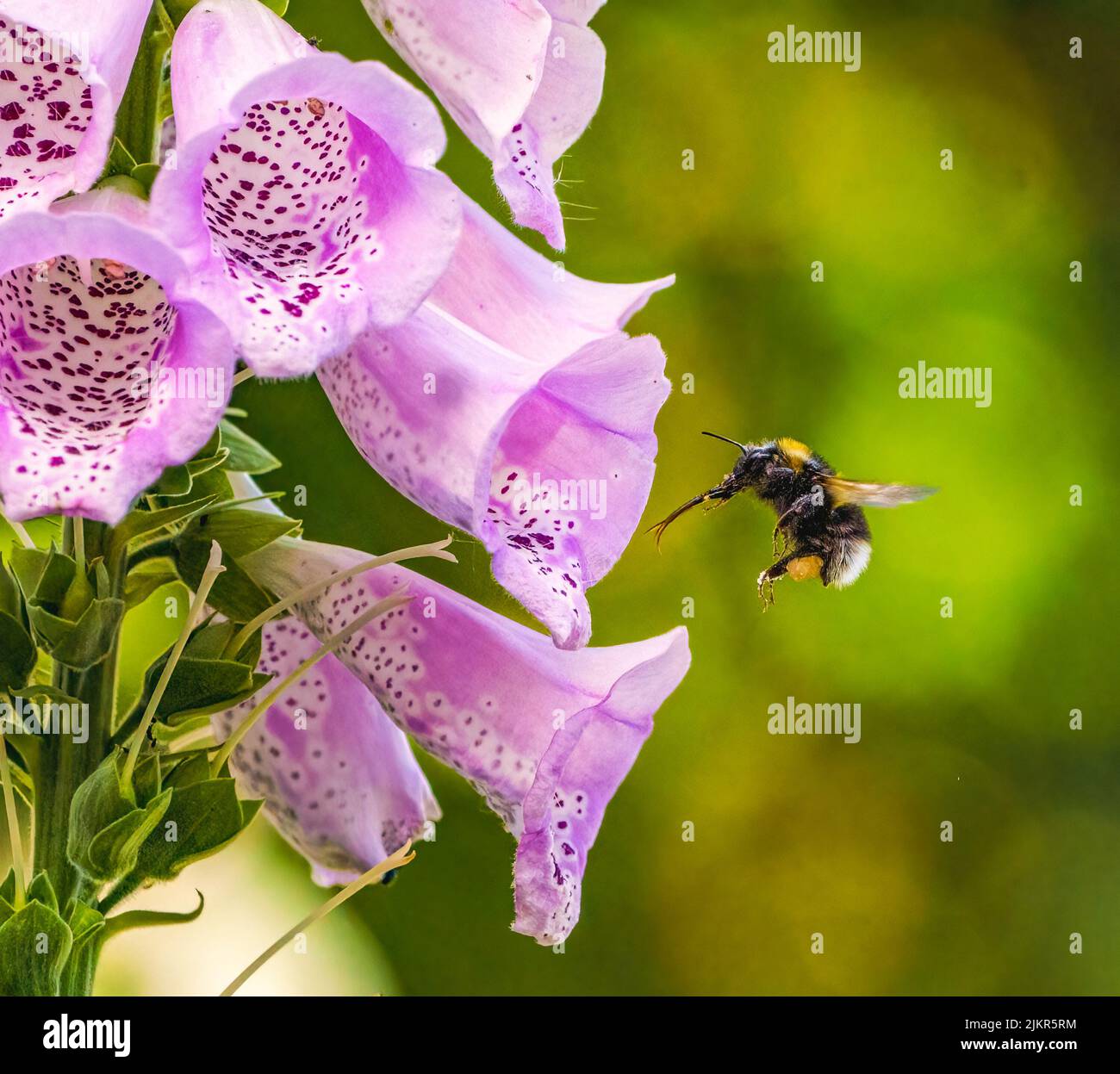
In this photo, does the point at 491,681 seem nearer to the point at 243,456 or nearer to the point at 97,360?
the point at 243,456

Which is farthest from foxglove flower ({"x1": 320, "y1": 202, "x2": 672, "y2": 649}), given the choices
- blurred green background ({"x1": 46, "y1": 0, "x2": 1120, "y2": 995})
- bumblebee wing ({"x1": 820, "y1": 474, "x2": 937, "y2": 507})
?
blurred green background ({"x1": 46, "y1": 0, "x2": 1120, "y2": 995})

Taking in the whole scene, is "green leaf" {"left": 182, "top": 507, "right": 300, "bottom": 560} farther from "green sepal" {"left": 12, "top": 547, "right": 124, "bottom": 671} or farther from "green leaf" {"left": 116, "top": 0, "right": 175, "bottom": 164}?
"green leaf" {"left": 116, "top": 0, "right": 175, "bottom": 164}

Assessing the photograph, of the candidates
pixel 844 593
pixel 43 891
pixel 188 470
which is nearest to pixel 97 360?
pixel 188 470

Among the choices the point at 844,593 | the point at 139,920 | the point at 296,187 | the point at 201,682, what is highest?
the point at 296,187

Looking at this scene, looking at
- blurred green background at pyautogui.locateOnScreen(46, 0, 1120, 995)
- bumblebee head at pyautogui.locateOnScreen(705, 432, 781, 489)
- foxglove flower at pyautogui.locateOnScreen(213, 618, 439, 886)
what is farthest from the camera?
blurred green background at pyautogui.locateOnScreen(46, 0, 1120, 995)
